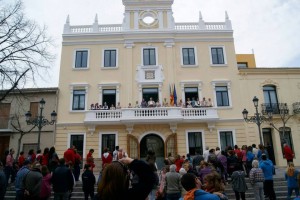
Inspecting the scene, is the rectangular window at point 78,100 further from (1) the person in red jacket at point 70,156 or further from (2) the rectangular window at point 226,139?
(2) the rectangular window at point 226,139

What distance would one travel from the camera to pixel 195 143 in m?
22.0

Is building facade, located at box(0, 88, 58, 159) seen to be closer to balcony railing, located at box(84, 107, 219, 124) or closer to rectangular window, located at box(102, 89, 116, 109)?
balcony railing, located at box(84, 107, 219, 124)

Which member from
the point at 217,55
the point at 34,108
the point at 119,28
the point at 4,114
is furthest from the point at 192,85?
the point at 4,114

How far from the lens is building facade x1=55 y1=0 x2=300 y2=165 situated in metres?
21.7

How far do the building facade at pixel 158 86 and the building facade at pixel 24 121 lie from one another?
47.7 inches

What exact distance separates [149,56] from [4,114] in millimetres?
14391

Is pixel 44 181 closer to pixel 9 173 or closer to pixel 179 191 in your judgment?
pixel 179 191

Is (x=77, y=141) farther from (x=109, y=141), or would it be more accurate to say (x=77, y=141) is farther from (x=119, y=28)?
(x=119, y=28)

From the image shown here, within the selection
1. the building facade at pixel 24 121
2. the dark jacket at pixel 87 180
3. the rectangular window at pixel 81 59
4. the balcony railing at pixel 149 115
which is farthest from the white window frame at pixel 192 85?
the dark jacket at pixel 87 180

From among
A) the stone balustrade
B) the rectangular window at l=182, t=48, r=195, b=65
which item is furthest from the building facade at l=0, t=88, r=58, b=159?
the rectangular window at l=182, t=48, r=195, b=65

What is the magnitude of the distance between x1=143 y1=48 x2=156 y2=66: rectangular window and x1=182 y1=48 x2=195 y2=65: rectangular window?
286cm

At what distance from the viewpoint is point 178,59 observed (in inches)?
958

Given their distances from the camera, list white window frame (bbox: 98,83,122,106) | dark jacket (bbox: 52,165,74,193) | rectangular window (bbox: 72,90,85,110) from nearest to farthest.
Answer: dark jacket (bbox: 52,165,74,193) < rectangular window (bbox: 72,90,85,110) < white window frame (bbox: 98,83,122,106)

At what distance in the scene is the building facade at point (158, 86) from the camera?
71.2ft
